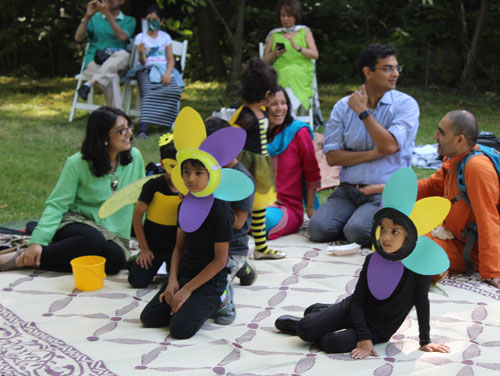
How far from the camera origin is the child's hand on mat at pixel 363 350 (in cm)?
237

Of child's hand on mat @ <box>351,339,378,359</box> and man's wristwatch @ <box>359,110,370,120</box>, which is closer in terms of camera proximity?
child's hand on mat @ <box>351,339,378,359</box>

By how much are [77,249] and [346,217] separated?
1.74 meters

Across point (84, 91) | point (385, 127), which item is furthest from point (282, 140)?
point (84, 91)

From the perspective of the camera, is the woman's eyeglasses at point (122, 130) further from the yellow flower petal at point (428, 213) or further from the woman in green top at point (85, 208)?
the yellow flower petal at point (428, 213)

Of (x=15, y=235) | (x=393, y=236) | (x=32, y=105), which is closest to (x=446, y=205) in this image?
(x=393, y=236)

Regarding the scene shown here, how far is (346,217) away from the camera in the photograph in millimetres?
4145

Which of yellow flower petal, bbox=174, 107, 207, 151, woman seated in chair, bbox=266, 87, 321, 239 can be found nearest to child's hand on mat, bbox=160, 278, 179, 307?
yellow flower petal, bbox=174, 107, 207, 151

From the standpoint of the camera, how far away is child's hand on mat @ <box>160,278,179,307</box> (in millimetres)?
2713

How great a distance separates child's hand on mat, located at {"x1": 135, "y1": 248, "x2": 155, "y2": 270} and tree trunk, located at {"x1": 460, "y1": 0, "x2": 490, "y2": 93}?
838 cm

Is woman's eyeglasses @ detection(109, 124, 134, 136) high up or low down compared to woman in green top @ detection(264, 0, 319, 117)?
down

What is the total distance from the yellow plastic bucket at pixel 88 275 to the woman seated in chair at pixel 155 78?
3.86 m

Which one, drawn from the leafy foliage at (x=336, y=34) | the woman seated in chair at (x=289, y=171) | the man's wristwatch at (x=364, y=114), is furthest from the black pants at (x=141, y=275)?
the leafy foliage at (x=336, y=34)

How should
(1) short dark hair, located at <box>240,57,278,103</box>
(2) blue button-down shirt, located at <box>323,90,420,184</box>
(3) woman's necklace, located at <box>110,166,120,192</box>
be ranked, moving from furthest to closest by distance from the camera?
(2) blue button-down shirt, located at <box>323,90,420,184</box> → (1) short dark hair, located at <box>240,57,278,103</box> → (3) woman's necklace, located at <box>110,166,120,192</box>

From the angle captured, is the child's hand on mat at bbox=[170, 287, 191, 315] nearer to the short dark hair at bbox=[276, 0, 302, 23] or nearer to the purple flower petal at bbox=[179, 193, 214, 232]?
the purple flower petal at bbox=[179, 193, 214, 232]
